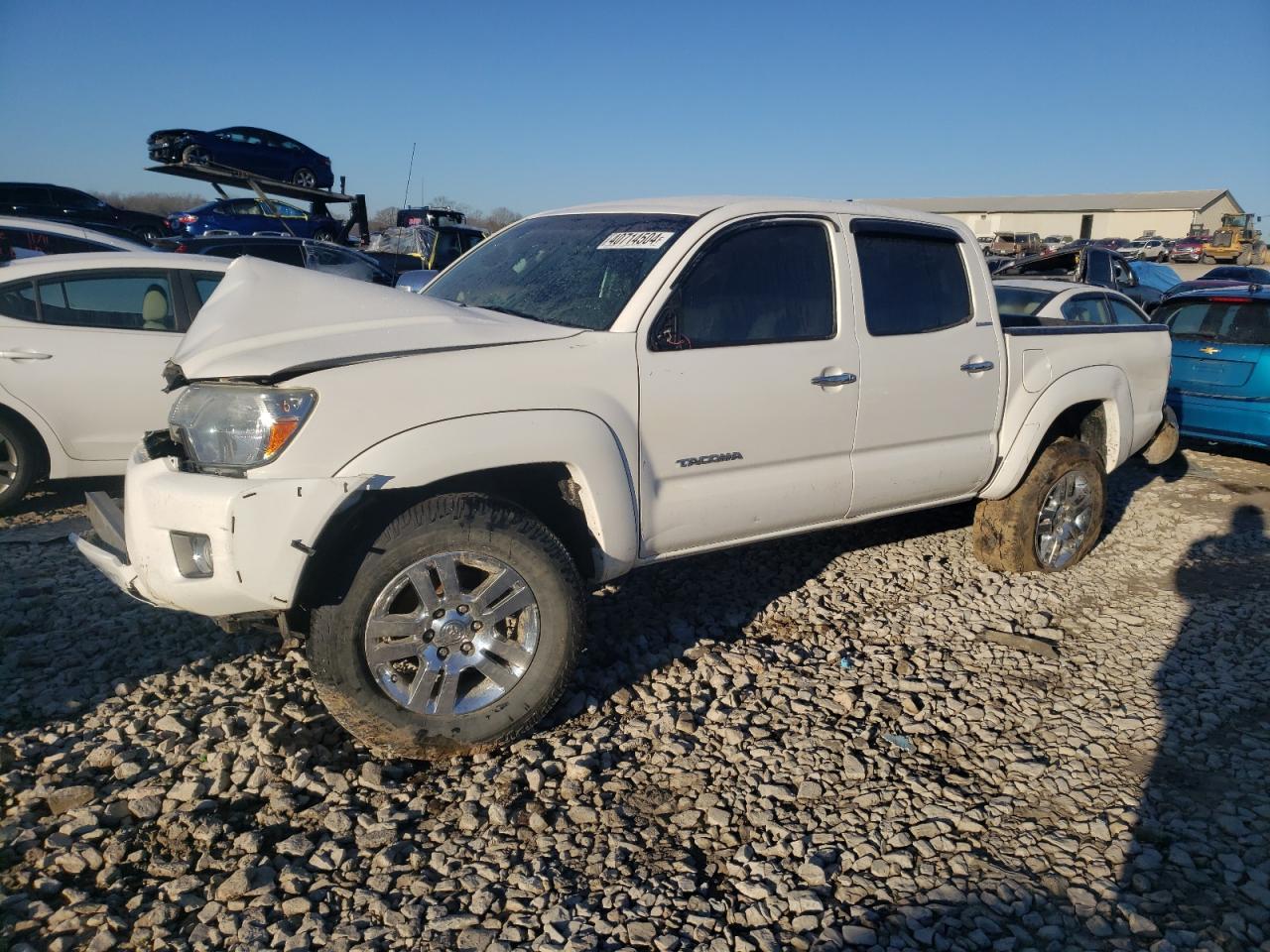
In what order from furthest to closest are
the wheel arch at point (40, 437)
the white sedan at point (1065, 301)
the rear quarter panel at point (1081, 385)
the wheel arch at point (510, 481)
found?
1. the white sedan at point (1065, 301)
2. the wheel arch at point (40, 437)
3. the rear quarter panel at point (1081, 385)
4. the wheel arch at point (510, 481)

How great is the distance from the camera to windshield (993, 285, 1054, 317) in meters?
8.09

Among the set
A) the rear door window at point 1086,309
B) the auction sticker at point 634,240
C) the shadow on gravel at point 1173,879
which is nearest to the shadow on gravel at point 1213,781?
the shadow on gravel at point 1173,879

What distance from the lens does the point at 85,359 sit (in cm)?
549

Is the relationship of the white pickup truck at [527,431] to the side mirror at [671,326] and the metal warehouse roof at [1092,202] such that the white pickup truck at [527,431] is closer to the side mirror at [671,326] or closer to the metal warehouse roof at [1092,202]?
the side mirror at [671,326]

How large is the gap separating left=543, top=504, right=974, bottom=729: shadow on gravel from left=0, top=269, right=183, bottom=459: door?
332 cm

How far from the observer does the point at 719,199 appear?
153 inches

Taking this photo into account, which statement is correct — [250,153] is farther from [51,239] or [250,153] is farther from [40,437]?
[40,437]

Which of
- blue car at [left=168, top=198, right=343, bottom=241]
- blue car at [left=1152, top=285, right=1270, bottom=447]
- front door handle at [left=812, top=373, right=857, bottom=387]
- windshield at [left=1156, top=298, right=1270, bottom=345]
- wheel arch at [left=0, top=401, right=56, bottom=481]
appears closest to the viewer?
front door handle at [left=812, top=373, right=857, bottom=387]

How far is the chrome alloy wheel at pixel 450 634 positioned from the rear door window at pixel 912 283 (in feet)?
6.69

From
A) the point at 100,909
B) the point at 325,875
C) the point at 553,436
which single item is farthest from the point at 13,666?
the point at 553,436

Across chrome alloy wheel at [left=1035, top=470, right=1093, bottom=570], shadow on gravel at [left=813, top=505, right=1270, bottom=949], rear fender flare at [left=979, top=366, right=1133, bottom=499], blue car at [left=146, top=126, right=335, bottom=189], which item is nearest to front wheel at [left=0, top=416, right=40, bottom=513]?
shadow on gravel at [left=813, top=505, right=1270, bottom=949]

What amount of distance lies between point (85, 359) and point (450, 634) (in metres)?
3.93

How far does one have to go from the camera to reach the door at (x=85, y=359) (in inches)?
213

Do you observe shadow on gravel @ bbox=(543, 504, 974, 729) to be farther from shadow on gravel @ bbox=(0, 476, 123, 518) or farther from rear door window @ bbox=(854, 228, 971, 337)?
shadow on gravel @ bbox=(0, 476, 123, 518)
